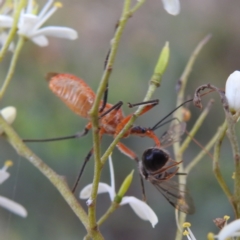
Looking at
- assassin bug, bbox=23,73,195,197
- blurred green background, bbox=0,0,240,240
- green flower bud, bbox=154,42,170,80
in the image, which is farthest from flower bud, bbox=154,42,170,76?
blurred green background, bbox=0,0,240,240

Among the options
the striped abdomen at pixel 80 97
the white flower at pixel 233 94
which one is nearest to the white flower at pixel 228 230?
the white flower at pixel 233 94

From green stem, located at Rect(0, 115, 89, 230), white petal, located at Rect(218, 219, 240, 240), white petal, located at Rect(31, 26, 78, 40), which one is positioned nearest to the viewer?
white petal, located at Rect(218, 219, 240, 240)

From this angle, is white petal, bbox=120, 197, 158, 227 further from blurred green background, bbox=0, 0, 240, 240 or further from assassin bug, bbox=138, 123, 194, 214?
blurred green background, bbox=0, 0, 240, 240

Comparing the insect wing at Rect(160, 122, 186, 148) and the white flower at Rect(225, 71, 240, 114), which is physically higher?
the white flower at Rect(225, 71, 240, 114)

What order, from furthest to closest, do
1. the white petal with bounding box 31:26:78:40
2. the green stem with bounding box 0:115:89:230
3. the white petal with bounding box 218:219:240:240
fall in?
the white petal with bounding box 31:26:78:40 < the green stem with bounding box 0:115:89:230 < the white petal with bounding box 218:219:240:240

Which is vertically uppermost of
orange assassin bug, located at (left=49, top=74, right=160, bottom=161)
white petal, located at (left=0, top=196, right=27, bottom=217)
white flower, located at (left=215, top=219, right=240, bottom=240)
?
orange assassin bug, located at (left=49, top=74, right=160, bottom=161)

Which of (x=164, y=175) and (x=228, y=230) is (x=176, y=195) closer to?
(x=164, y=175)

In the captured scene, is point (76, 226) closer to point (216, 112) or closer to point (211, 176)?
point (211, 176)

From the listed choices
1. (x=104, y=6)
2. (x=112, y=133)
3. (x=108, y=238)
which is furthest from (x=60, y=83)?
(x=104, y=6)
